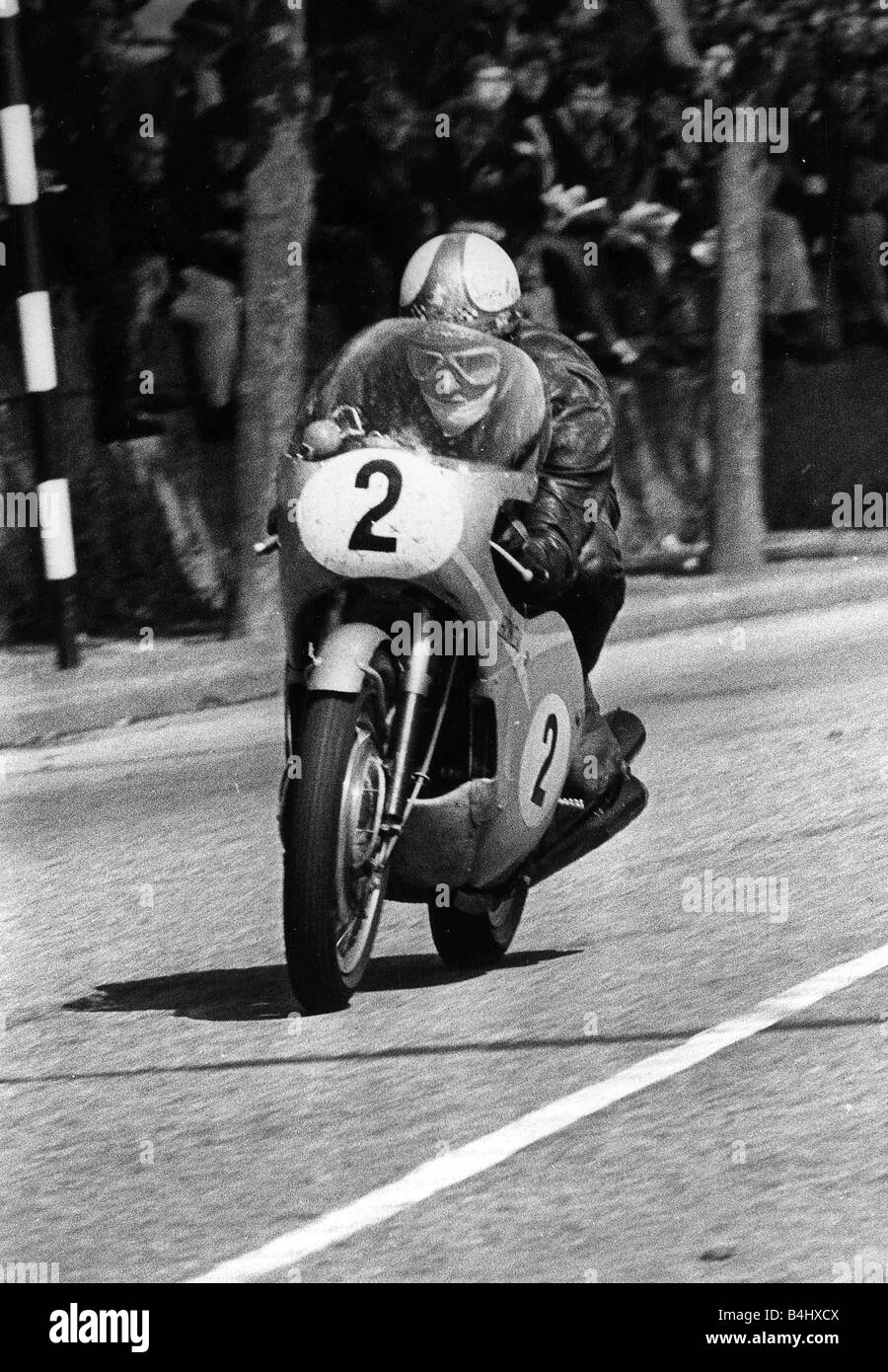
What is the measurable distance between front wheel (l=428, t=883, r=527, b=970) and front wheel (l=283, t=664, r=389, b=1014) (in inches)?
22.7

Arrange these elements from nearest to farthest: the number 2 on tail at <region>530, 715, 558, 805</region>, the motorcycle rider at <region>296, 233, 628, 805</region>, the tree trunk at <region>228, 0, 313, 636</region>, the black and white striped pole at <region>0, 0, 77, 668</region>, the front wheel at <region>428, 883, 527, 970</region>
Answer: the motorcycle rider at <region>296, 233, 628, 805</region>
the number 2 on tail at <region>530, 715, 558, 805</region>
the front wheel at <region>428, 883, 527, 970</region>
the black and white striped pole at <region>0, 0, 77, 668</region>
the tree trunk at <region>228, 0, 313, 636</region>

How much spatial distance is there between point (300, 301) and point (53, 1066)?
2394 mm

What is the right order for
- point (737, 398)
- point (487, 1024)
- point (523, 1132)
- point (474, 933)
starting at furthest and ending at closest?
point (737, 398) → point (474, 933) → point (487, 1024) → point (523, 1132)

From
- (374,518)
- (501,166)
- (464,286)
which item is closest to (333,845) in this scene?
(374,518)

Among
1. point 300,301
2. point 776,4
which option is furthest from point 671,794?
point 776,4

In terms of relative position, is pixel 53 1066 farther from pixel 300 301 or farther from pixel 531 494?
pixel 300 301

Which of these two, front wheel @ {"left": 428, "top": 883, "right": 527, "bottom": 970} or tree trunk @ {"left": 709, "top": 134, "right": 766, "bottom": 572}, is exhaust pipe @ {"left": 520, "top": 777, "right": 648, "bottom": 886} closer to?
front wheel @ {"left": 428, "top": 883, "right": 527, "bottom": 970}

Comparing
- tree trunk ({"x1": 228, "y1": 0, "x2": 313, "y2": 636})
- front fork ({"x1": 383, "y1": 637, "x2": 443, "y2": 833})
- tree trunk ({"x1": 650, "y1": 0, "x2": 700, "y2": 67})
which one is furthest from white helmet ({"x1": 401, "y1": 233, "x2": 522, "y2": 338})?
tree trunk ({"x1": 650, "y1": 0, "x2": 700, "y2": 67})

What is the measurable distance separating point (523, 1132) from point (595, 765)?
1.05 meters

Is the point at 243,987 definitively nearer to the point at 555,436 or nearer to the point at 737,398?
the point at 555,436

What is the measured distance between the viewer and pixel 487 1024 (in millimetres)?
5504

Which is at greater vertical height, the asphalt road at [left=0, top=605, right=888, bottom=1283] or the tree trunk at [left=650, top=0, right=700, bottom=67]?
the tree trunk at [left=650, top=0, right=700, bottom=67]

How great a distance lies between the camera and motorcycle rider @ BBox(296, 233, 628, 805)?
5160mm

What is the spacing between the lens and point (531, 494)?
5250 millimetres
